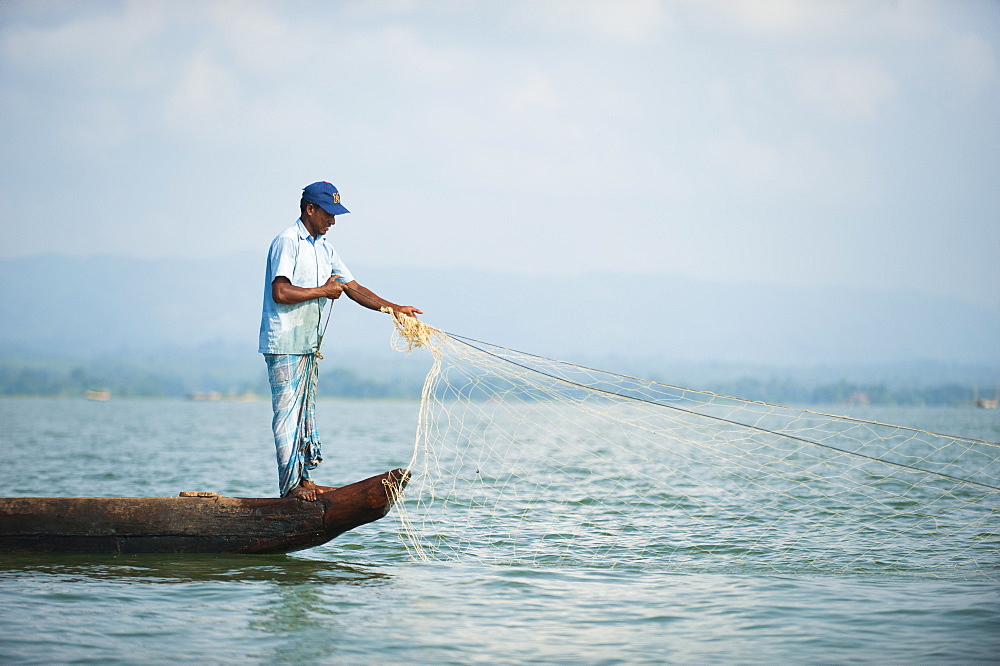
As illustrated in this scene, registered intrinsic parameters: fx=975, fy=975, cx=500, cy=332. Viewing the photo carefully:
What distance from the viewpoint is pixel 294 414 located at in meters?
7.95

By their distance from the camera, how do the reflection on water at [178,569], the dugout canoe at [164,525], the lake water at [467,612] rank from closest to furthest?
1. the lake water at [467,612]
2. the reflection on water at [178,569]
3. the dugout canoe at [164,525]

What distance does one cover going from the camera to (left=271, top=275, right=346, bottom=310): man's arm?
25.0ft

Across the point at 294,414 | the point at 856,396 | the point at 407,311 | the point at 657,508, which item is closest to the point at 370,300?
the point at 407,311

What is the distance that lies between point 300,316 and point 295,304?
0.41 feet

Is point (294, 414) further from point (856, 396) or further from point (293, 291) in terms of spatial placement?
point (856, 396)

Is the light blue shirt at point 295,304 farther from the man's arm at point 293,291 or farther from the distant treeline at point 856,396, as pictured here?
the distant treeline at point 856,396

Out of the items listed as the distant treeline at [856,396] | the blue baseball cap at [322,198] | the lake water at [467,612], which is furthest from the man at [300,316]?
the distant treeline at [856,396]

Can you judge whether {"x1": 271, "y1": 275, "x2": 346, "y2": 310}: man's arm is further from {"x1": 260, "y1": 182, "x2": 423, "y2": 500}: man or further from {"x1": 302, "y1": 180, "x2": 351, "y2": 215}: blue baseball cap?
{"x1": 302, "y1": 180, "x2": 351, "y2": 215}: blue baseball cap

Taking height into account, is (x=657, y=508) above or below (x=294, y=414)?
below

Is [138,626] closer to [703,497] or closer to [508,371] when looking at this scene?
[508,371]

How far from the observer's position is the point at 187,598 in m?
7.21

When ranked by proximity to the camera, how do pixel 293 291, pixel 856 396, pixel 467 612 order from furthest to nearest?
pixel 856 396 → pixel 293 291 → pixel 467 612

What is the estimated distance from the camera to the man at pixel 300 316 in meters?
7.70

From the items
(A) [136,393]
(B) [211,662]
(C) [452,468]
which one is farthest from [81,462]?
(A) [136,393]
